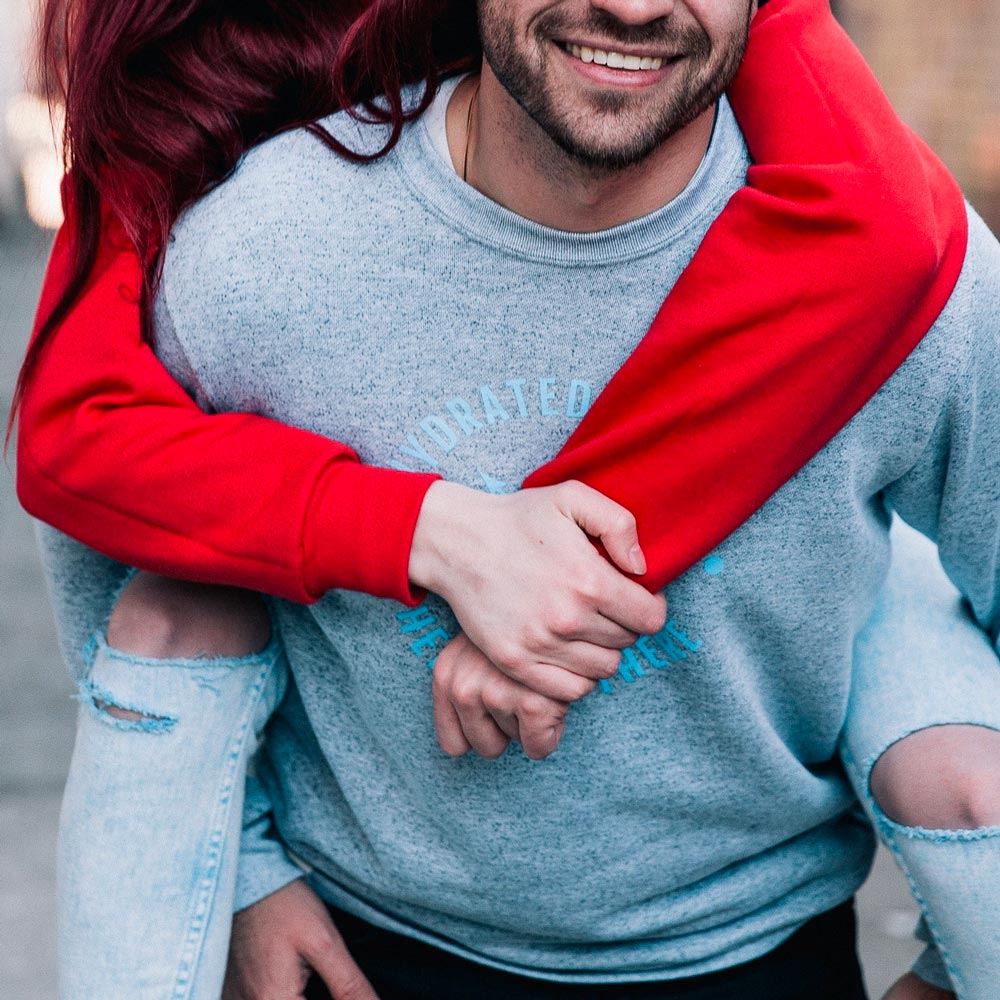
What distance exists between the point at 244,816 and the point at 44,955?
4.21 feet

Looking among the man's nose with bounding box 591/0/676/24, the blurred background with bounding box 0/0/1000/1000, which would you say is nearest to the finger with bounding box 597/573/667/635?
the man's nose with bounding box 591/0/676/24

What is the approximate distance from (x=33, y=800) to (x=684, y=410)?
245 centimetres

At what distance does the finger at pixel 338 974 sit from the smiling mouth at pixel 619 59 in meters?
1.19

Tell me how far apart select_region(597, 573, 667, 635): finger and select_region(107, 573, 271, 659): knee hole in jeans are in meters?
0.52

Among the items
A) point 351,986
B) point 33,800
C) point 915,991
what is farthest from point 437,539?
point 33,800

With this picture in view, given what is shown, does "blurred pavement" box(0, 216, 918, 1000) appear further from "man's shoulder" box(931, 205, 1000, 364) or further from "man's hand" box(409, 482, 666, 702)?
"man's shoulder" box(931, 205, 1000, 364)

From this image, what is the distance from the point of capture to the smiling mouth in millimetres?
1629

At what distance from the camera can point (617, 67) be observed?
163 centimetres

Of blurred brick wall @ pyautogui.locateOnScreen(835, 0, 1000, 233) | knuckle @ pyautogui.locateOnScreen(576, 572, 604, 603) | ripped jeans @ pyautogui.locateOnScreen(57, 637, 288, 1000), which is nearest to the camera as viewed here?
knuckle @ pyautogui.locateOnScreen(576, 572, 604, 603)

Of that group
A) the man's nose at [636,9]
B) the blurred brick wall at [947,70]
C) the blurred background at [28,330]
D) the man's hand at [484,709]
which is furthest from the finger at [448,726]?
the blurred brick wall at [947,70]

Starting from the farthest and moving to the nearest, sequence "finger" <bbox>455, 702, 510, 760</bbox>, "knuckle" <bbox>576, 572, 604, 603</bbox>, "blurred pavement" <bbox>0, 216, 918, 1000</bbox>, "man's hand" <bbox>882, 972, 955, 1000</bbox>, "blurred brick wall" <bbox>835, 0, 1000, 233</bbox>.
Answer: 1. "blurred brick wall" <bbox>835, 0, 1000, 233</bbox>
2. "blurred pavement" <bbox>0, 216, 918, 1000</bbox>
3. "man's hand" <bbox>882, 972, 955, 1000</bbox>
4. "finger" <bbox>455, 702, 510, 760</bbox>
5. "knuckle" <bbox>576, 572, 604, 603</bbox>

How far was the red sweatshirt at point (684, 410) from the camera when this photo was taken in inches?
61.6

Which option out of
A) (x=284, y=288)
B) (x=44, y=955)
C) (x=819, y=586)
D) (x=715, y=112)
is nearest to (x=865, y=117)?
(x=715, y=112)

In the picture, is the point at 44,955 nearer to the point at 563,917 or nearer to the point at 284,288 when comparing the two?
the point at 563,917
